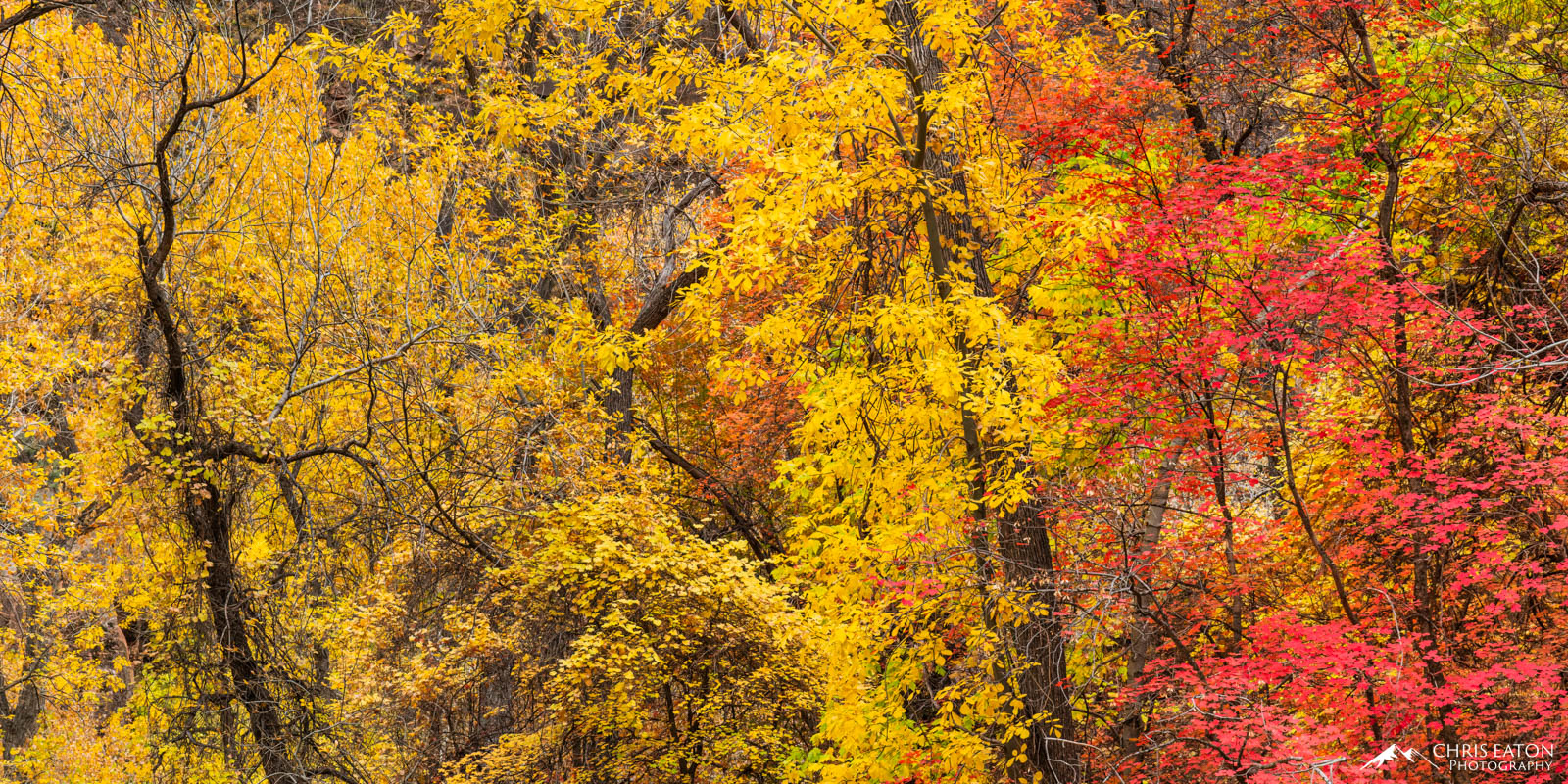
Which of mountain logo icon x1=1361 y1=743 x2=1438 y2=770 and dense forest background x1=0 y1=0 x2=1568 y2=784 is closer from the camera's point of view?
mountain logo icon x1=1361 y1=743 x2=1438 y2=770

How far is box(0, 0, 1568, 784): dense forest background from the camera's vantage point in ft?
21.3

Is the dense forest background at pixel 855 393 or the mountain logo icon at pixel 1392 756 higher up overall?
the dense forest background at pixel 855 393

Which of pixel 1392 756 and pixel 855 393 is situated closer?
pixel 1392 756

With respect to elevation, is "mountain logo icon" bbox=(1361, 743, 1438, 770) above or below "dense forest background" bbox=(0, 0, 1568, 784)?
below

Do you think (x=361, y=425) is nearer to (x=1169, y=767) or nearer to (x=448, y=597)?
(x=448, y=597)

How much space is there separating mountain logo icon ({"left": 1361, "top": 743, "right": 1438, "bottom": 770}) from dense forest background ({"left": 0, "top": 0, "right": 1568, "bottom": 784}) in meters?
0.15

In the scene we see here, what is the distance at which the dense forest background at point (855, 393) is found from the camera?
21.3ft

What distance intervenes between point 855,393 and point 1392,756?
3484 millimetres

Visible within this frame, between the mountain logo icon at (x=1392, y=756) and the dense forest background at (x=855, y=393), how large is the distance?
149 mm

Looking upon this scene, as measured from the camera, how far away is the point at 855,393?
22.4ft

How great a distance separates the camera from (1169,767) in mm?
7160

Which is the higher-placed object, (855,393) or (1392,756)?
(855,393)

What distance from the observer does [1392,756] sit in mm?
5559

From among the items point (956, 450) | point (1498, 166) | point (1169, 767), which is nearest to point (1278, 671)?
point (1169, 767)
